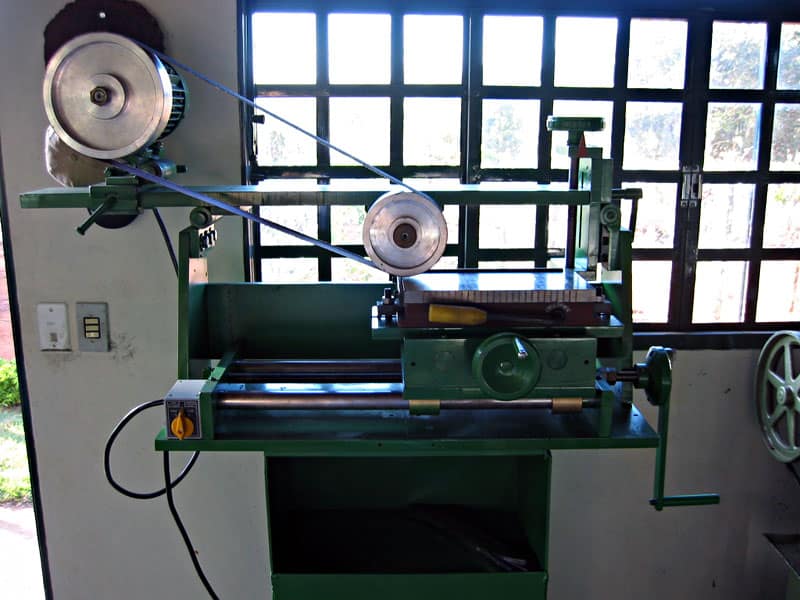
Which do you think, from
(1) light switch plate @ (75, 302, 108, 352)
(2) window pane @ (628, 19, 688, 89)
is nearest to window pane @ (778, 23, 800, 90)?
(2) window pane @ (628, 19, 688, 89)

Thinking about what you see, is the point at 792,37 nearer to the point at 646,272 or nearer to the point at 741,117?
the point at 741,117

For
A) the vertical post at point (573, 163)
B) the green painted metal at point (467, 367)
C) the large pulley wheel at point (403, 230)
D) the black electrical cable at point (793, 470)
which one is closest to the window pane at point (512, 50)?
the vertical post at point (573, 163)

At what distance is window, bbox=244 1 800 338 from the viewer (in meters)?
1.88

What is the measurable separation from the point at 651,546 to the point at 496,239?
0.99 m

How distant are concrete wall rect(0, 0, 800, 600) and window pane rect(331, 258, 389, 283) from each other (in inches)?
11.0

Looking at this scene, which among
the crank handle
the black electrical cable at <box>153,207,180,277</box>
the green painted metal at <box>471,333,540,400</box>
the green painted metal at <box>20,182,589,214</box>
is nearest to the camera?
the green painted metal at <box>471,333,540,400</box>

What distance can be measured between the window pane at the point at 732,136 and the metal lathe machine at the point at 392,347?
0.72 meters

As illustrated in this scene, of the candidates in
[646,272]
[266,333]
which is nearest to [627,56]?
[646,272]

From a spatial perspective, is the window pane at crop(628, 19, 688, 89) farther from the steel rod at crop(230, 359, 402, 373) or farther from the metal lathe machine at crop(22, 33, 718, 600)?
the steel rod at crop(230, 359, 402, 373)

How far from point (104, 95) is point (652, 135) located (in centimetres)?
138

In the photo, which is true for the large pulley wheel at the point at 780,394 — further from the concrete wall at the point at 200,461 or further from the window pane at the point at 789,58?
the window pane at the point at 789,58

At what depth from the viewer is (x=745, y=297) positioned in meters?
2.04

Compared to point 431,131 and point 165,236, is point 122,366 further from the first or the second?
point 431,131

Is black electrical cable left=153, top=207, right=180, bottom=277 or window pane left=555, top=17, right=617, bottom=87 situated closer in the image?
black electrical cable left=153, top=207, right=180, bottom=277
